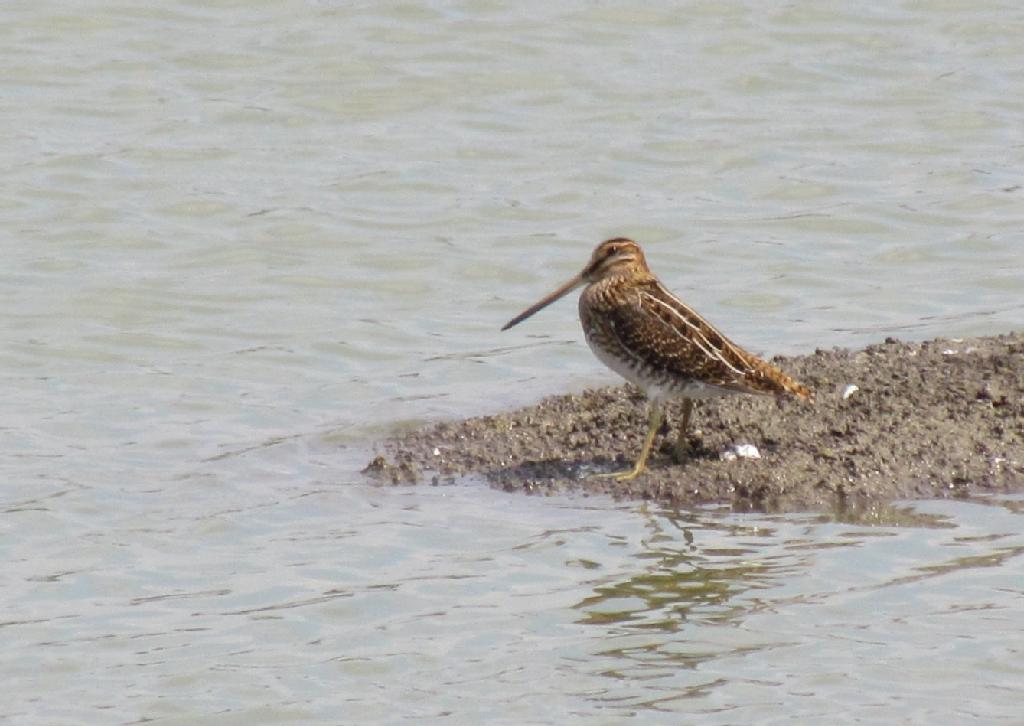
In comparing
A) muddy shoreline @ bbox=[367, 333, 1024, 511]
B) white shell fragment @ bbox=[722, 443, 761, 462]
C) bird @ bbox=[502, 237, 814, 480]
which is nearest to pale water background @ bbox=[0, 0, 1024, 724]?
muddy shoreline @ bbox=[367, 333, 1024, 511]

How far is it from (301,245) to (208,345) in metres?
1.66

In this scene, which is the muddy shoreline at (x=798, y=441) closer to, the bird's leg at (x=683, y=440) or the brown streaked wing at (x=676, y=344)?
the bird's leg at (x=683, y=440)

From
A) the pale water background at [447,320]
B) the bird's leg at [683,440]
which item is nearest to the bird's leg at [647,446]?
the bird's leg at [683,440]

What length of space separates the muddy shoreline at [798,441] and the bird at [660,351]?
16 centimetres

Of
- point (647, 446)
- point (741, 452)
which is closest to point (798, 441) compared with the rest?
point (741, 452)

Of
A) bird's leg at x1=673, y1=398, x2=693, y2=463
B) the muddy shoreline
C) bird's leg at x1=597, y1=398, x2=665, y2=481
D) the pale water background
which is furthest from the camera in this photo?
bird's leg at x1=673, y1=398, x2=693, y2=463

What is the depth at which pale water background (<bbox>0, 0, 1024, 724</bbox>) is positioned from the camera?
6.59 metres

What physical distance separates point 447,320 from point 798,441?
3.36m

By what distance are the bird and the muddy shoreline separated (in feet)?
0.53

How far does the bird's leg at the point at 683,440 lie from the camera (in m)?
8.52

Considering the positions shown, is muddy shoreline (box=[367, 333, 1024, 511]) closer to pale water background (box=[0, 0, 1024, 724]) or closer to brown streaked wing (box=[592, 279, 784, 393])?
pale water background (box=[0, 0, 1024, 724])

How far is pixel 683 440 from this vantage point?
8562 mm

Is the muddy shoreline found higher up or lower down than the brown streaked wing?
lower down

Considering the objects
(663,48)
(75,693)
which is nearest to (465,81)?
(663,48)
